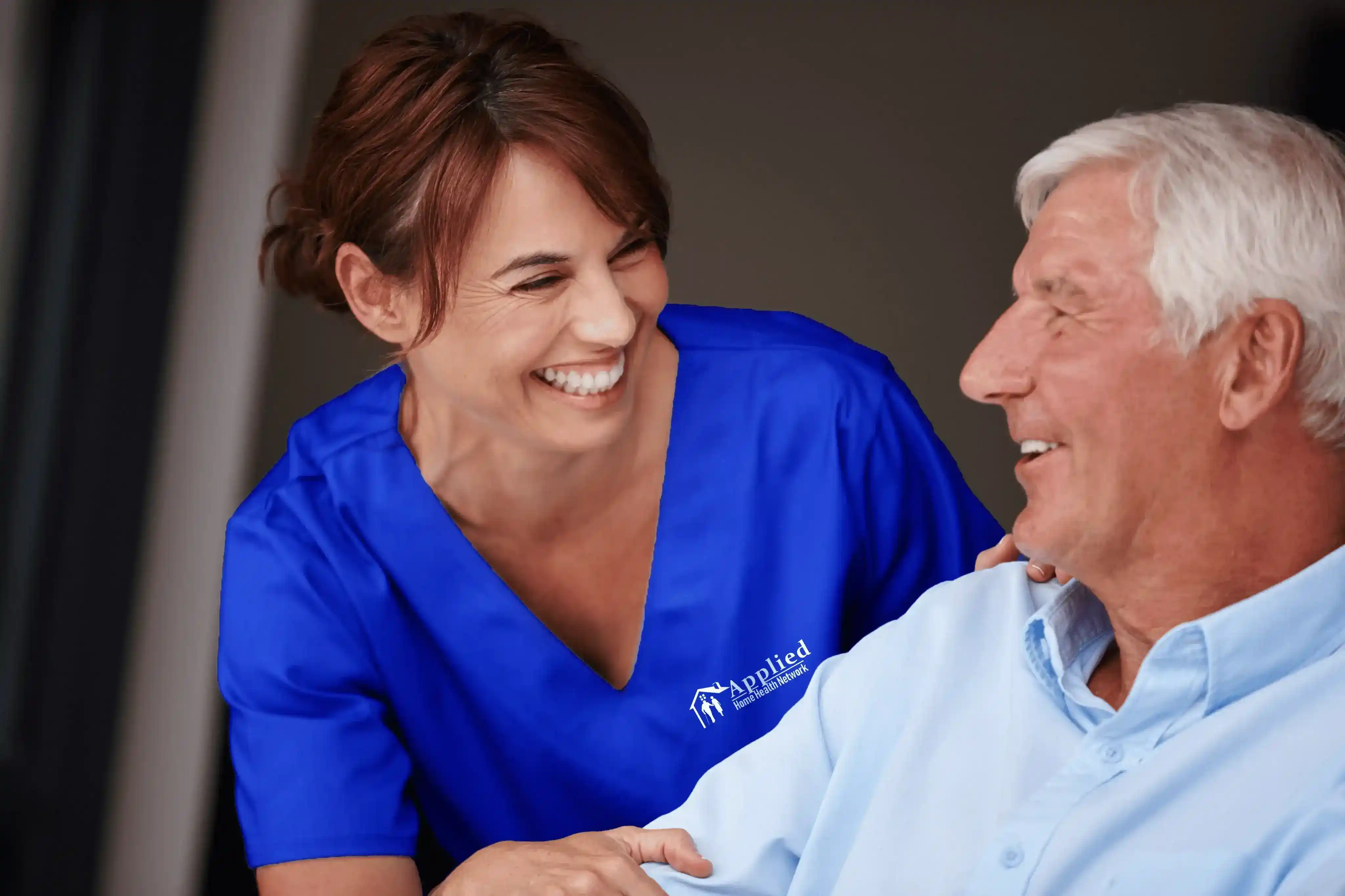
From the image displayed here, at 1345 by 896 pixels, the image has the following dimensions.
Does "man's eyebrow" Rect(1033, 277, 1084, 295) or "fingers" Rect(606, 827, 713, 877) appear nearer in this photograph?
"man's eyebrow" Rect(1033, 277, 1084, 295)

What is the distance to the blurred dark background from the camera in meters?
1.56

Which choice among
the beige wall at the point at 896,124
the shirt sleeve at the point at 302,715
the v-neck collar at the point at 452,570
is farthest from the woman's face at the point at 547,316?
the beige wall at the point at 896,124

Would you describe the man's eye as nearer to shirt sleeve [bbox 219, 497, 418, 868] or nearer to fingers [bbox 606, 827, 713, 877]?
shirt sleeve [bbox 219, 497, 418, 868]

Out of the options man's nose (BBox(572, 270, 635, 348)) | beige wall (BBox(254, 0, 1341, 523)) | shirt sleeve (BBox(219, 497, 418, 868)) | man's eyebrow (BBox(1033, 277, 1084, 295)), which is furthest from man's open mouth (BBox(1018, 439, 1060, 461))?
beige wall (BBox(254, 0, 1341, 523))

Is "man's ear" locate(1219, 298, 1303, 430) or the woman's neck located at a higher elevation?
"man's ear" locate(1219, 298, 1303, 430)

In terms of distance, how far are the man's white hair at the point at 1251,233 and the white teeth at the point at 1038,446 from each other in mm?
109

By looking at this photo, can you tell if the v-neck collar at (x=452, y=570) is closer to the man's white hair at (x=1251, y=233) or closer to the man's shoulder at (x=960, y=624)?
the man's shoulder at (x=960, y=624)

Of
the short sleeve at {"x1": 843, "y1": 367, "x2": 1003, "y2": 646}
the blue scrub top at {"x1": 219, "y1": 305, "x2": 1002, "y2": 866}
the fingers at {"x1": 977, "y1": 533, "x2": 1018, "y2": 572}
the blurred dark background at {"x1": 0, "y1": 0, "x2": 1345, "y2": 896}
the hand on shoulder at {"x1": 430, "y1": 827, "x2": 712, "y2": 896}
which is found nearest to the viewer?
the hand on shoulder at {"x1": 430, "y1": 827, "x2": 712, "y2": 896}

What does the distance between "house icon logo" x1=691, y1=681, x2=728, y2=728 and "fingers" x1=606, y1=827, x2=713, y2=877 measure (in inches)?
9.7

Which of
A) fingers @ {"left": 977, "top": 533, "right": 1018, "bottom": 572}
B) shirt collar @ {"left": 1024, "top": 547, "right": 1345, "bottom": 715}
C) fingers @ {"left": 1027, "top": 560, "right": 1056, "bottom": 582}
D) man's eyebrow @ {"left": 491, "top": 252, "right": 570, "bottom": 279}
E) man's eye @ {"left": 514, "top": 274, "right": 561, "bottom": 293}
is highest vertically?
man's eyebrow @ {"left": 491, "top": 252, "right": 570, "bottom": 279}

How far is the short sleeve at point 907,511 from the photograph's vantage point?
1.45 m

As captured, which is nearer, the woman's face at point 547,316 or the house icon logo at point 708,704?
the woman's face at point 547,316

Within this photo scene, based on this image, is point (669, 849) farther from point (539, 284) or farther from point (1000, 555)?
point (539, 284)

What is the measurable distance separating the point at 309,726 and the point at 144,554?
0.55 metres
